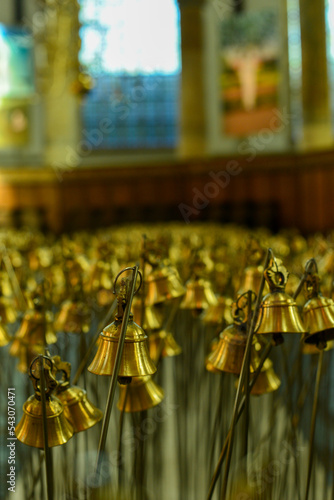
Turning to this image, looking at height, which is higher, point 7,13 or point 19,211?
point 7,13

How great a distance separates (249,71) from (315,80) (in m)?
2.99

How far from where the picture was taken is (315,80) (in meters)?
15.3

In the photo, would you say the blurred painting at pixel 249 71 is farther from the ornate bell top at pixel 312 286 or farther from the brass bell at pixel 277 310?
the brass bell at pixel 277 310

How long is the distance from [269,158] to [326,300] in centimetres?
1419

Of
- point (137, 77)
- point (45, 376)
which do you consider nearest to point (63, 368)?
point (45, 376)

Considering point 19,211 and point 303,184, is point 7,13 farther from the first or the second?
point 303,184

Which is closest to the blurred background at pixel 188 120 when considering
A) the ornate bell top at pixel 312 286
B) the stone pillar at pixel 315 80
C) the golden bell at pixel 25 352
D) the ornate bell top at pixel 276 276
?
the stone pillar at pixel 315 80

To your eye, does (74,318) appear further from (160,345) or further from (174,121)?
(174,121)

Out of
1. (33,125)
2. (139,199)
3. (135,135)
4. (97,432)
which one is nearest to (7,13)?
(33,125)

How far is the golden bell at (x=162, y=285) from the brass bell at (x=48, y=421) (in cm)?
87

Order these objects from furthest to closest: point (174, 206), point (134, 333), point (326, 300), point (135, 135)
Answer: point (135, 135)
point (174, 206)
point (326, 300)
point (134, 333)

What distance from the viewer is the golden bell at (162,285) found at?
8.82 feet

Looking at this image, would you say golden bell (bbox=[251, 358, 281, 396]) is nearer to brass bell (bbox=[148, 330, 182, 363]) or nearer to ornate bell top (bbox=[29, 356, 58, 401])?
brass bell (bbox=[148, 330, 182, 363])

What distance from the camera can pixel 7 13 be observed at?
62.2 feet
